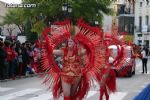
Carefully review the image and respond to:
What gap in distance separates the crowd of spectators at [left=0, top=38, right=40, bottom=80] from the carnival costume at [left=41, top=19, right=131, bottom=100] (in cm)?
1043

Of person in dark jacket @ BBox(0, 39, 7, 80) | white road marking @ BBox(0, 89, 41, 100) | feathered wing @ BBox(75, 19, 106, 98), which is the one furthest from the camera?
person in dark jacket @ BBox(0, 39, 7, 80)

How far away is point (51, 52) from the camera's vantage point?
32.4 ft

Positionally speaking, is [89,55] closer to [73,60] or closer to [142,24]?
[73,60]

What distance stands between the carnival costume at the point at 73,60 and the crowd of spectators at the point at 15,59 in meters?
10.4

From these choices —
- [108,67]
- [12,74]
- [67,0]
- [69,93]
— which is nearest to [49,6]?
[67,0]

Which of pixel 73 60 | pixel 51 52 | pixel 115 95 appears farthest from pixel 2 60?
pixel 73 60

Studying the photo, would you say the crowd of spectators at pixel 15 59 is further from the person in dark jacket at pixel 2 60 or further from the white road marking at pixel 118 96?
the white road marking at pixel 118 96

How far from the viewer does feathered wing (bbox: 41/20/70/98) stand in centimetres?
966

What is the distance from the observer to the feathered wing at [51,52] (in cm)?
966

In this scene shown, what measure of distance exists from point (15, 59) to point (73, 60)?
13.8 metres

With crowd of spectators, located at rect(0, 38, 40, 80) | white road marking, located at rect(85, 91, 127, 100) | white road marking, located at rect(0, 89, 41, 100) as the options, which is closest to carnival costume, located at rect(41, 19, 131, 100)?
white road marking, located at rect(0, 89, 41, 100)

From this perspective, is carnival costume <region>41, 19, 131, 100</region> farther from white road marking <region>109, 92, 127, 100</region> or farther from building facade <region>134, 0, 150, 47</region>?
building facade <region>134, 0, 150, 47</region>

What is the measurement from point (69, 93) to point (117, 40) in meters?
2.73

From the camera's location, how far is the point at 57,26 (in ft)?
31.9
